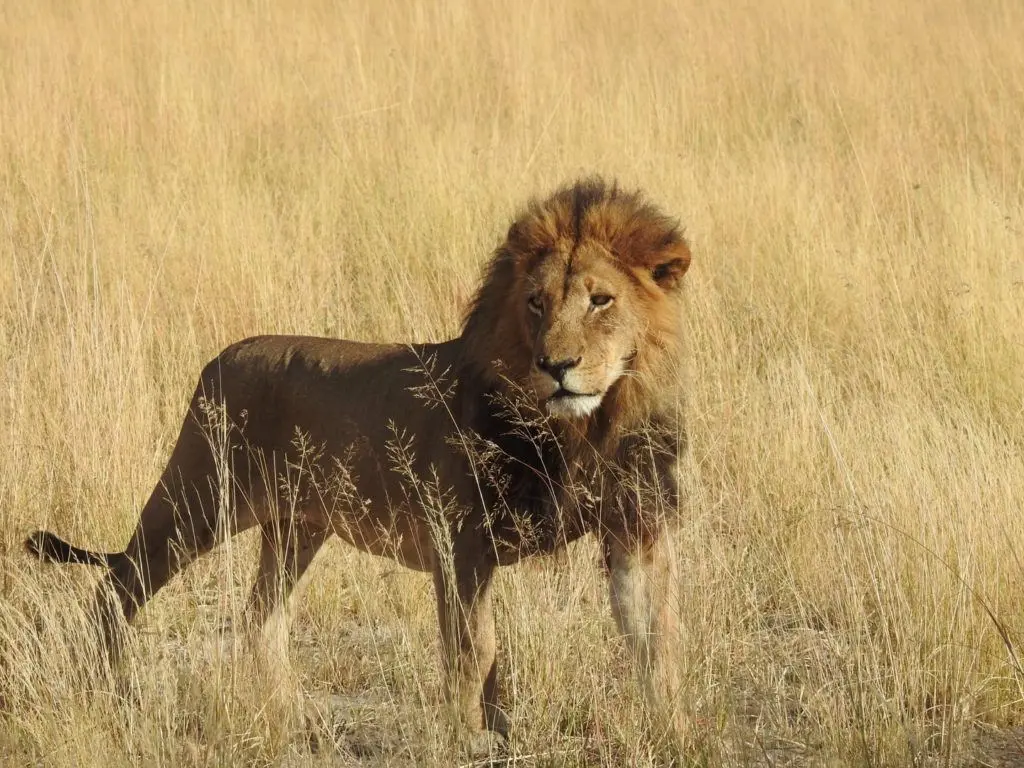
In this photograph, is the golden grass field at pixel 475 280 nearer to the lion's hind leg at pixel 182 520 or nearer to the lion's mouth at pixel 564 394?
the lion's hind leg at pixel 182 520

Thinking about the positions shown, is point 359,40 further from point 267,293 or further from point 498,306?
point 498,306

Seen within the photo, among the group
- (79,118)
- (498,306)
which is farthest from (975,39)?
(498,306)

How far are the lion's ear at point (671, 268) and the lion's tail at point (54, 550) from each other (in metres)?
1.78

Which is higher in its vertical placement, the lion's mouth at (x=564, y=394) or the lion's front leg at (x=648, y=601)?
the lion's mouth at (x=564, y=394)

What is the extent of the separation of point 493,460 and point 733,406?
1.97m

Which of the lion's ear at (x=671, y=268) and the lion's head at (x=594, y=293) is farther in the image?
the lion's ear at (x=671, y=268)

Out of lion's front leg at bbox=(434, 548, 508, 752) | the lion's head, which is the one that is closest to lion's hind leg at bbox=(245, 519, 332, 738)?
lion's front leg at bbox=(434, 548, 508, 752)

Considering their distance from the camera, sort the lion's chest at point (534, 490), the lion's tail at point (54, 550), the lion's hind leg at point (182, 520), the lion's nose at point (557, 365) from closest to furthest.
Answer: the lion's nose at point (557, 365) < the lion's chest at point (534, 490) < the lion's hind leg at point (182, 520) < the lion's tail at point (54, 550)

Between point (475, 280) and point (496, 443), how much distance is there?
335cm

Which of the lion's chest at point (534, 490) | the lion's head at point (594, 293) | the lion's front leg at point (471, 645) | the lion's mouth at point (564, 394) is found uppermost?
the lion's head at point (594, 293)

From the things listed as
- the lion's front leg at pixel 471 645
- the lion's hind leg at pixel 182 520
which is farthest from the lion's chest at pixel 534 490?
the lion's hind leg at pixel 182 520

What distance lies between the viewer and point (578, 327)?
376 centimetres

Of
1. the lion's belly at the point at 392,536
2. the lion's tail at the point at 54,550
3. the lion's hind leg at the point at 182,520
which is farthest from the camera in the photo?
the lion's tail at the point at 54,550

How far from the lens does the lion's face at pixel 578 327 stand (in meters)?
3.68
